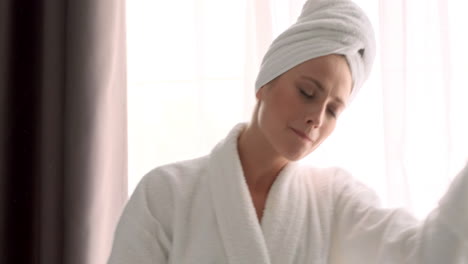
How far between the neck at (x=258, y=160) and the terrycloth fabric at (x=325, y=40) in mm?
93

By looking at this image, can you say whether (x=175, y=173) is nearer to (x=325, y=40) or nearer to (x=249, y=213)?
(x=249, y=213)

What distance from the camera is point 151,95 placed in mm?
1388

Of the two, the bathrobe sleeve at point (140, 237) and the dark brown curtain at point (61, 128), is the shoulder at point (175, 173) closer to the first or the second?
the bathrobe sleeve at point (140, 237)

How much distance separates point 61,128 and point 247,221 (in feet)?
1.66

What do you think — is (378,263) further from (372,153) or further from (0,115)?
(0,115)

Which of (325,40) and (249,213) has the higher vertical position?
(325,40)

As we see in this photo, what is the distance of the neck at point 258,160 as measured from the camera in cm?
110

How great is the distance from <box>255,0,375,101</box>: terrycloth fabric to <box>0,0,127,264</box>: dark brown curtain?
1.38 ft

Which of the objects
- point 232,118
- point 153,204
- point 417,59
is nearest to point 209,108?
point 232,118

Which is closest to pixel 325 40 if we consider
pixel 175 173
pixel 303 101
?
pixel 303 101

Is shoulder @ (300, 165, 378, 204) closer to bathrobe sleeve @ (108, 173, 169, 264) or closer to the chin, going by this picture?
the chin

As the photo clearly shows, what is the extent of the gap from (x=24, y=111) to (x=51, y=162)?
0.13m

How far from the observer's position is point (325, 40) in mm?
1006

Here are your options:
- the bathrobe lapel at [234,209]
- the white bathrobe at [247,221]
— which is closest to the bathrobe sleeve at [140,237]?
the white bathrobe at [247,221]
